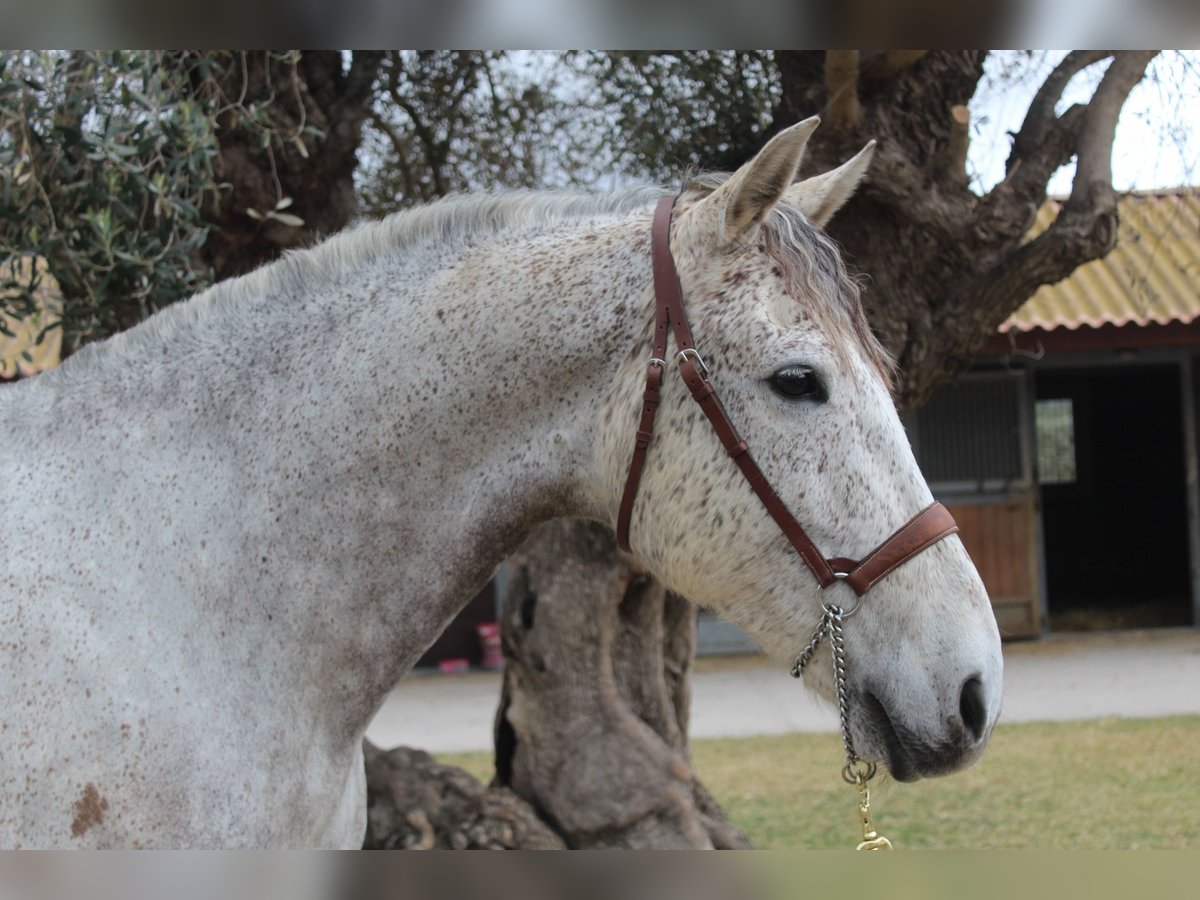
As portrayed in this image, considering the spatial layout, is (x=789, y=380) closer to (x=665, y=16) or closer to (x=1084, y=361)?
(x=665, y=16)

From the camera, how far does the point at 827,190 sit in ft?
7.11

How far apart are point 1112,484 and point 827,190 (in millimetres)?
15635

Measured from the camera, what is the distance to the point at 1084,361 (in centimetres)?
1148

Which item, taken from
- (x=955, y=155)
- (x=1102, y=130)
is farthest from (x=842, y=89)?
(x=1102, y=130)

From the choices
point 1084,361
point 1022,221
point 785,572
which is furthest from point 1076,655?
point 785,572

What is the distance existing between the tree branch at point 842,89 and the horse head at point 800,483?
1.98 m

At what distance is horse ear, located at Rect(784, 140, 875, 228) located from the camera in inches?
85.2

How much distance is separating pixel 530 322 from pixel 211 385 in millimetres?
678

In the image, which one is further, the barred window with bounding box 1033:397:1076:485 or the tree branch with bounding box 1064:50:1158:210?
the barred window with bounding box 1033:397:1076:485

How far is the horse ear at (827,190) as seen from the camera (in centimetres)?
216

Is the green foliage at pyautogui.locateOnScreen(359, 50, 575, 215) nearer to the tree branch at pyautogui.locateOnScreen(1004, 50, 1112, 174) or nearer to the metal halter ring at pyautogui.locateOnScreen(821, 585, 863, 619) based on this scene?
the tree branch at pyautogui.locateOnScreen(1004, 50, 1112, 174)

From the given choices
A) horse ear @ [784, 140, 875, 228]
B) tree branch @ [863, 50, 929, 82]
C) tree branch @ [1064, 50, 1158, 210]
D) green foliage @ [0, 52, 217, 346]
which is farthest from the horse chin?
tree branch @ [1064, 50, 1158, 210]

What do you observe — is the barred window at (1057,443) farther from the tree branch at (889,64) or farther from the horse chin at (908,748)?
the horse chin at (908,748)

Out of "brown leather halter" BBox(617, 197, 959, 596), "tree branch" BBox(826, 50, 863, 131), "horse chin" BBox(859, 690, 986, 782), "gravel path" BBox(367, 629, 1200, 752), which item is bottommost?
"gravel path" BBox(367, 629, 1200, 752)
